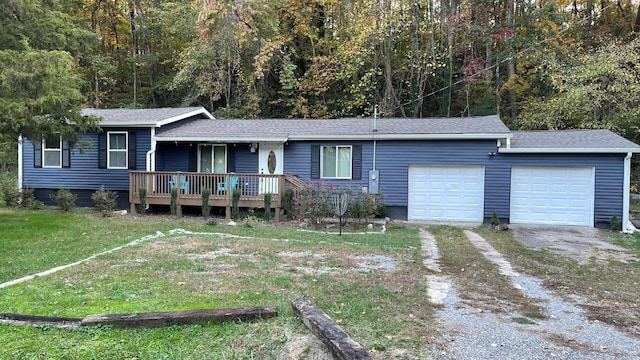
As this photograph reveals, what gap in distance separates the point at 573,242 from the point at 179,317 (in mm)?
8781

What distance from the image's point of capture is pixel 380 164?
41.8 ft

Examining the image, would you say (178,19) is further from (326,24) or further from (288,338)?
(288,338)

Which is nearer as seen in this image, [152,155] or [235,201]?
[235,201]

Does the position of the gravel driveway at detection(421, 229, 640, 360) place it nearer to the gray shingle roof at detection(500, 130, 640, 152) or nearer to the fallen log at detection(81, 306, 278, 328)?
the fallen log at detection(81, 306, 278, 328)

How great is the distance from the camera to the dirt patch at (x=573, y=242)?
764 centimetres

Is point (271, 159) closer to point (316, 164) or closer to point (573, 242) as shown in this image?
point (316, 164)

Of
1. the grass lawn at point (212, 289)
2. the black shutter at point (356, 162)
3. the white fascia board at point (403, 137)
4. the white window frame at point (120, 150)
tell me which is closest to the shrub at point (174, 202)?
the white window frame at point (120, 150)

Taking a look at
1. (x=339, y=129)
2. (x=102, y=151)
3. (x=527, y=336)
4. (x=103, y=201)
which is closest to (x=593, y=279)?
(x=527, y=336)

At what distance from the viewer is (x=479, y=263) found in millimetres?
6598

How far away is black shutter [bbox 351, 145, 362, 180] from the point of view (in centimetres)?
1284

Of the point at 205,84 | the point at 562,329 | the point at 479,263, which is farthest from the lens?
the point at 205,84

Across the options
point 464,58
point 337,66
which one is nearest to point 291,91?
point 337,66

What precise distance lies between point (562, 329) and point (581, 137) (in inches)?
418

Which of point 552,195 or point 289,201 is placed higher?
point 552,195
